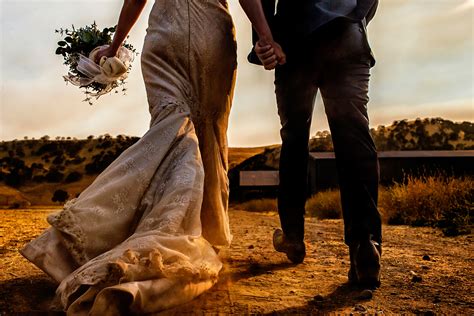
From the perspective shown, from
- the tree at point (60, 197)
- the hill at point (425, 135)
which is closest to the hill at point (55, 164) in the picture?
the tree at point (60, 197)

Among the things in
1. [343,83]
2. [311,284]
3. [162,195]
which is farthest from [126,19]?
[311,284]

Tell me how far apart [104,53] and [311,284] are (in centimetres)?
224

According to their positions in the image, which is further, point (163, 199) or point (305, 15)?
point (305, 15)

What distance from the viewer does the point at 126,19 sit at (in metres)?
4.17

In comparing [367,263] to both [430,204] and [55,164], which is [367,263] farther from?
[55,164]

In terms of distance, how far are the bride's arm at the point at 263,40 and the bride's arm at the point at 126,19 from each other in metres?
0.85

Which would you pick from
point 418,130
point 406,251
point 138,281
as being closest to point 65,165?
point 418,130

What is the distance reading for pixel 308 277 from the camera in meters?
4.15

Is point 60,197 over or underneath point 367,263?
underneath

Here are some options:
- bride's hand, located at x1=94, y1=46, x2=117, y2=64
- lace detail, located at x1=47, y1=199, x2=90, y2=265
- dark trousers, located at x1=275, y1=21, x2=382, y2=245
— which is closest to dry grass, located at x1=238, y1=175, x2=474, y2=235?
dark trousers, located at x1=275, y1=21, x2=382, y2=245

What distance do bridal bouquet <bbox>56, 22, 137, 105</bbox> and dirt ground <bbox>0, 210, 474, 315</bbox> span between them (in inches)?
56.6

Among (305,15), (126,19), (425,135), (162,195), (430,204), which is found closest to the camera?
(162,195)

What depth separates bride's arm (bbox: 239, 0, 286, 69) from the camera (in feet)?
12.2

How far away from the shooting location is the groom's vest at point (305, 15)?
12.8 feet
